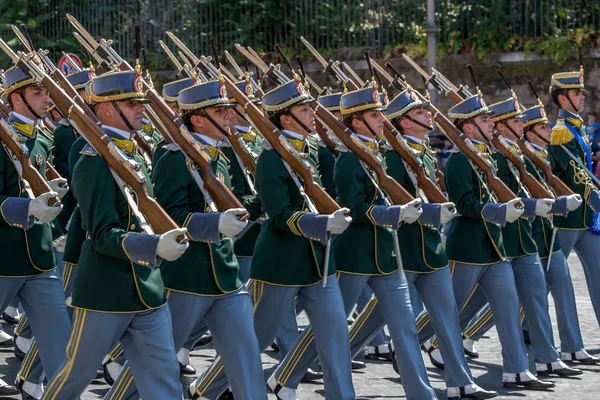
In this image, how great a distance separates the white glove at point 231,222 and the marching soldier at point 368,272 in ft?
4.69

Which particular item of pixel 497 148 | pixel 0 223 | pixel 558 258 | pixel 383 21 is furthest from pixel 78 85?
pixel 383 21

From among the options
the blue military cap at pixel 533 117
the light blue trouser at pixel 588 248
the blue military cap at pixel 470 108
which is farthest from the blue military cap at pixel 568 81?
Result: the blue military cap at pixel 470 108

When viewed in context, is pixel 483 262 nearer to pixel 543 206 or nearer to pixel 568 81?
pixel 543 206

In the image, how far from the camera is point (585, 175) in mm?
9883

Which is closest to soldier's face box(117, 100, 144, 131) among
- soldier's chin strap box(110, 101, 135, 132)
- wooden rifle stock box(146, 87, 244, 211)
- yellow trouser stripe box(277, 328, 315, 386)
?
soldier's chin strap box(110, 101, 135, 132)

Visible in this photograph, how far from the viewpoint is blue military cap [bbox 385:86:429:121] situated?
8.15 metres

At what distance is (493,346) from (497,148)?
1.90 meters

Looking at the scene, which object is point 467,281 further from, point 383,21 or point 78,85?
point 383,21

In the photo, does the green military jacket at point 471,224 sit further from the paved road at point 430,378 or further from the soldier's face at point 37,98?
the soldier's face at point 37,98

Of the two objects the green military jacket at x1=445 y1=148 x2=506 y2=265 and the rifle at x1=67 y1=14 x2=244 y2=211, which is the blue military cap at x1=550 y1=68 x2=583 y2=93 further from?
the rifle at x1=67 y1=14 x2=244 y2=211

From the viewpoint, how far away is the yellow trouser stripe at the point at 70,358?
5.74m

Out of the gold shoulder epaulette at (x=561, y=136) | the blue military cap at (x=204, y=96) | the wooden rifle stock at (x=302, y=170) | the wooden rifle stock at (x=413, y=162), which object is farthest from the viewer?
the gold shoulder epaulette at (x=561, y=136)

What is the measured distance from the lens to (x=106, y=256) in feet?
18.9

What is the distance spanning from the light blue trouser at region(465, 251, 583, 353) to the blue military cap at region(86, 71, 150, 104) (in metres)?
4.14
